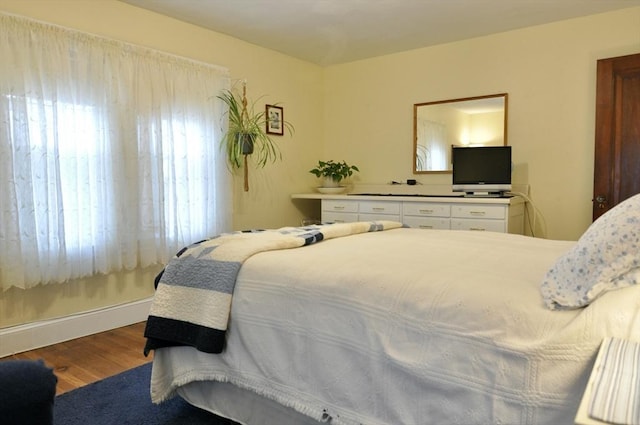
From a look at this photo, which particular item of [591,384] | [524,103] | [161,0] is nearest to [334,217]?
[524,103]

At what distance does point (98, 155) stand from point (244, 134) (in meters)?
1.26

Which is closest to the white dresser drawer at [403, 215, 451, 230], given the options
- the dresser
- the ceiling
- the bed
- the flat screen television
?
→ the dresser

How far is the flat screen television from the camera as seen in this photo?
370 centimetres

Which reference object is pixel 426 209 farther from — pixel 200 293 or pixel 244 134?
pixel 200 293

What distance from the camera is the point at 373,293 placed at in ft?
4.46

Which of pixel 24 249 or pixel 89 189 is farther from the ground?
pixel 89 189

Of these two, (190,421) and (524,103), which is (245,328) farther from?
(524,103)

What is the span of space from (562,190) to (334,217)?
197 centimetres

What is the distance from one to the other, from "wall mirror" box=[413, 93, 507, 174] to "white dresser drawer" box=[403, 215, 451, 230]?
2.36ft

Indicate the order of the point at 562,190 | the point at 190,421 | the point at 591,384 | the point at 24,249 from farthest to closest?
the point at 562,190, the point at 24,249, the point at 190,421, the point at 591,384

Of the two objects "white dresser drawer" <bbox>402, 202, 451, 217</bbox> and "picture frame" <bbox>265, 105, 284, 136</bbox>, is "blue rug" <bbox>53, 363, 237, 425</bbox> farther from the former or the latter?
"picture frame" <bbox>265, 105, 284, 136</bbox>

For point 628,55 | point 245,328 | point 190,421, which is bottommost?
point 190,421

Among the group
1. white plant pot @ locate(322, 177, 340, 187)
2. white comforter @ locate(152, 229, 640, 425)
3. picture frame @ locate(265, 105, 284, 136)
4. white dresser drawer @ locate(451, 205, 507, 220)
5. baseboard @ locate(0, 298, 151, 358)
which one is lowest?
baseboard @ locate(0, 298, 151, 358)

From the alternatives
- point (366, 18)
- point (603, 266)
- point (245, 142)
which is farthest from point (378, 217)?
point (603, 266)
